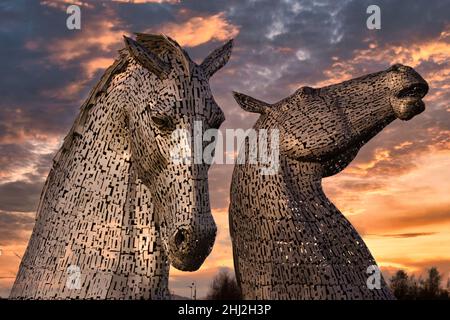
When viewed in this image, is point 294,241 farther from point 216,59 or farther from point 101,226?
point 101,226

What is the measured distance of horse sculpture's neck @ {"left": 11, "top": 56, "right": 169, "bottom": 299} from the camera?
7.82ft

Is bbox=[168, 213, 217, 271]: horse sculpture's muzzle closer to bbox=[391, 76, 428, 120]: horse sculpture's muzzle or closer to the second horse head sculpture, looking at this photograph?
the second horse head sculpture

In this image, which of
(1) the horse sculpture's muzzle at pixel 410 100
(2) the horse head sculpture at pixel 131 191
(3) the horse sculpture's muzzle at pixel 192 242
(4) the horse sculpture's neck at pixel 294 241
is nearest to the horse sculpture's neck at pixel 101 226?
(2) the horse head sculpture at pixel 131 191

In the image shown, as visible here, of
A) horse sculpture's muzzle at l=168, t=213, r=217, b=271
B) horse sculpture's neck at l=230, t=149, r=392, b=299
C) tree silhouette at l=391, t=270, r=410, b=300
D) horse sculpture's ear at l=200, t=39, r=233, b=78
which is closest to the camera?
horse sculpture's muzzle at l=168, t=213, r=217, b=271

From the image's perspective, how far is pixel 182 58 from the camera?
93.7 inches

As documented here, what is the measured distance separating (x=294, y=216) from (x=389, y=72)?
4.51 feet

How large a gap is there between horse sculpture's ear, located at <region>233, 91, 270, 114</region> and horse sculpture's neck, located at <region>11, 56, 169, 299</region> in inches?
86.4

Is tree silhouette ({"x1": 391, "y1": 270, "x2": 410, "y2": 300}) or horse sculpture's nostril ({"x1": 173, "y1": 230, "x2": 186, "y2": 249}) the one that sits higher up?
tree silhouette ({"x1": 391, "y1": 270, "x2": 410, "y2": 300})

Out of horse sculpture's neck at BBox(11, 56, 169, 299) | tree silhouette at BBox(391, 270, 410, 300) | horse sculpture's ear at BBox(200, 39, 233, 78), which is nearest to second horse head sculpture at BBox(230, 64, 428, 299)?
horse sculpture's ear at BBox(200, 39, 233, 78)

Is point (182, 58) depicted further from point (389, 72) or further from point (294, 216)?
point (389, 72)
